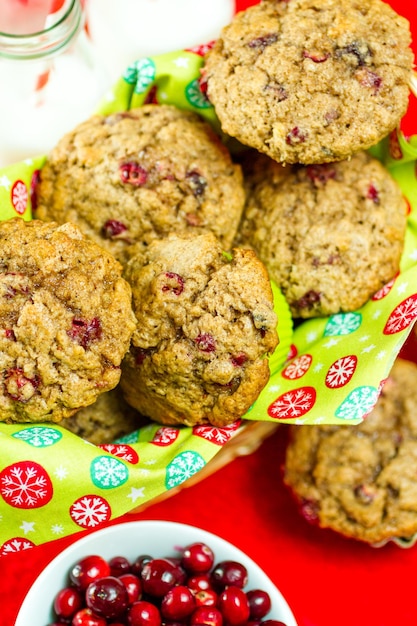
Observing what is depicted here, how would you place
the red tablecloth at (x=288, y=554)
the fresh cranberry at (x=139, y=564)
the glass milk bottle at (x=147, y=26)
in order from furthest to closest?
the red tablecloth at (x=288, y=554)
the glass milk bottle at (x=147, y=26)
the fresh cranberry at (x=139, y=564)

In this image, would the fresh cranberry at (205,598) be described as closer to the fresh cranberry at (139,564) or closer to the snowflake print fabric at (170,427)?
the fresh cranberry at (139,564)

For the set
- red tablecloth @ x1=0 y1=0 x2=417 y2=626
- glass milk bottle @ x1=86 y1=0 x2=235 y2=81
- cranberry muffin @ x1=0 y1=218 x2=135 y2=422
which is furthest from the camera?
red tablecloth @ x1=0 y1=0 x2=417 y2=626

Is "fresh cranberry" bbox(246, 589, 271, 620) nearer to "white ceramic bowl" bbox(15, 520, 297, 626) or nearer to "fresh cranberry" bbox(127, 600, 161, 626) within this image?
"white ceramic bowl" bbox(15, 520, 297, 626)

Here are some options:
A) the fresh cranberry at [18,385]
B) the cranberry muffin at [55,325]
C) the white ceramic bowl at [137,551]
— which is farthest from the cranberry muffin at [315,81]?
the white ceramic bowl at [137,551]

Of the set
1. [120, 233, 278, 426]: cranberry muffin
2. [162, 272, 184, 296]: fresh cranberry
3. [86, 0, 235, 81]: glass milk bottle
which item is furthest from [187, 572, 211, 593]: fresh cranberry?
[86, 0, 235, 81]: glass milk bottle

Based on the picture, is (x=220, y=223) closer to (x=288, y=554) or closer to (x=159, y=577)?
(x=159, y=577)
